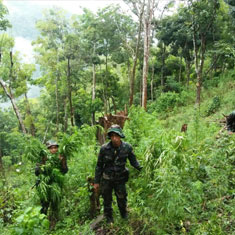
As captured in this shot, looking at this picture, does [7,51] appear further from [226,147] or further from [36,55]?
[226,147]

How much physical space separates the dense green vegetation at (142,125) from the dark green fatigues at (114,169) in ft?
1.18

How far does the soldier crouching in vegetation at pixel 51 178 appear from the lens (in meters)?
4.71

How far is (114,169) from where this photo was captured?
4.46 metres

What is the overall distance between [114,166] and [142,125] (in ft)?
9.36

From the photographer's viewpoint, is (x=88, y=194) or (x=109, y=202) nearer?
(x=109, y=202)

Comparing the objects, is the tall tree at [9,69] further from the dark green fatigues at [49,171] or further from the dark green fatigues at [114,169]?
the dark green fatigues at [114,169]

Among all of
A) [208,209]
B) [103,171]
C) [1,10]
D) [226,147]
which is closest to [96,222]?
[103,171]

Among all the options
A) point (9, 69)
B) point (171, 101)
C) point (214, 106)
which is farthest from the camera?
point (171, 101)

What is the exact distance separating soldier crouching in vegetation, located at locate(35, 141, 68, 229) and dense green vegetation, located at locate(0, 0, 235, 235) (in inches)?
8.0

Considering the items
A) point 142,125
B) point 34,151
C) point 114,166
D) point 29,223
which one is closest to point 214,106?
point 142,125

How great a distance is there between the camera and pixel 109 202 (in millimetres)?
4695

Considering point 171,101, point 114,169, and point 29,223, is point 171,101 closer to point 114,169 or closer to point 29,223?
point 114,169

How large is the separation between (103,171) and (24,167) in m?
2.32

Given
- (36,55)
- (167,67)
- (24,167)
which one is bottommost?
(24,167)
